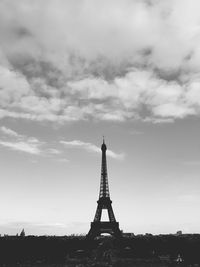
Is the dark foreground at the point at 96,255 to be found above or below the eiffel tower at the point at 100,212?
below

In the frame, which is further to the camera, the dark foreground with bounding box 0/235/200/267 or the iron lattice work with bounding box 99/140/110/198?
the iron lattice work with bounding box 99/140/110/198

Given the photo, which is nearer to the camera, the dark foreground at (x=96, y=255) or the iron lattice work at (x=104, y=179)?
the dark foreground at (x=96, y=255)

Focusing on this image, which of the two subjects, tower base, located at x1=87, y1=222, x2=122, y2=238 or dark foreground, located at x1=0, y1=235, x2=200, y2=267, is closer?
dark foreground, located at x1=0, y1=235, x2=200, y2=267

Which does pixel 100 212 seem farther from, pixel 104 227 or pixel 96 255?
pixel 96 255

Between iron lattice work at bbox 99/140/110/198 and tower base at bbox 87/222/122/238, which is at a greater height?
iron lattice work at bbox 99/140/110/198

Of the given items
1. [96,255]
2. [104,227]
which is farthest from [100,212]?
[96,255]

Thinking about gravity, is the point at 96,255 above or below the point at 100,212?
Answer: below

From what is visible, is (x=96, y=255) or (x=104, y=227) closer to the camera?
(x=96, y=255)

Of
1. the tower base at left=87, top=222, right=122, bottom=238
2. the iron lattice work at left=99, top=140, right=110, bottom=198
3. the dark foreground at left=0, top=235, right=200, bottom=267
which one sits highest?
the iron lattice work at left=99, top=140, right=110, bottom=198

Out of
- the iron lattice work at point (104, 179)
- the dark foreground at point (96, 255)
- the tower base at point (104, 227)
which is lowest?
the dark foreground at point (96, 255)

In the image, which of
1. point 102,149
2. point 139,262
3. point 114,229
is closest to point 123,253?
point 114,229

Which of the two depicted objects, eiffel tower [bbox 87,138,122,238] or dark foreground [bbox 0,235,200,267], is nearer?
dark foreground [bbox 0,235,200,267]

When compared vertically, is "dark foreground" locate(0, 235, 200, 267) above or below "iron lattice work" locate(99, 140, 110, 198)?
below

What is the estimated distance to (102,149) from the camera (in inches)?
3536
